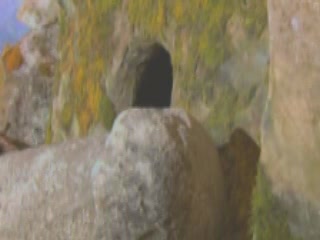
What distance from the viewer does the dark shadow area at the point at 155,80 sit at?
220 centimetres

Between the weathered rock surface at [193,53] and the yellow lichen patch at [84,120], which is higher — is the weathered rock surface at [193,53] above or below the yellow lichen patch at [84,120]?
above

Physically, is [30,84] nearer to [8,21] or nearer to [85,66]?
[8,21]

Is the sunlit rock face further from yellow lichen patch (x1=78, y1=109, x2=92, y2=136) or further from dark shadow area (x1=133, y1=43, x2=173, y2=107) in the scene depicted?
dark shadow area (x1=133, y1=43, x2=173, y2=107)

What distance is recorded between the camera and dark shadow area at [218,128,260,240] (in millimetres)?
1674

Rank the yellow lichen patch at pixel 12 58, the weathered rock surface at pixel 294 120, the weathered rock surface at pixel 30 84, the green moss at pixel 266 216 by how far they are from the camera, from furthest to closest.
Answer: the yellow lichen patch at pixel 12 58
the weathered rock surface at pixel 30 84
the green moss at pixel 266 216
the weathered rock surface at pixel 294 120

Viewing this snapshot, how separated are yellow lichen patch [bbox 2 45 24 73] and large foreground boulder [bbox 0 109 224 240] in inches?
64.7

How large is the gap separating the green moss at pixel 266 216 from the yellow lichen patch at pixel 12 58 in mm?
1943

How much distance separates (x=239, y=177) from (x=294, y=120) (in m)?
0.47

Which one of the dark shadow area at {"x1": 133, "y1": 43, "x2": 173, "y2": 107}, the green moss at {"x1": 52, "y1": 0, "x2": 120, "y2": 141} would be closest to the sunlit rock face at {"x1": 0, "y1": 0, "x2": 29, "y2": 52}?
the green moss at {"x1": 52, "y1": 0, "x2": 120, "y2": 141}

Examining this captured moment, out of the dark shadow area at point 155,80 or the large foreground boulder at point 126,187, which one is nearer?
the large foreground boulder at point 126,187

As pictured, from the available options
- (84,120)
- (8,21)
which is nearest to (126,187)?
(84,120)

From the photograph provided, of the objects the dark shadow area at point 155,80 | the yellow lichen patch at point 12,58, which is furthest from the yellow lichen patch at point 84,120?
the yellow lichen patch at point 12,58

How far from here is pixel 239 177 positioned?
68.4 inches

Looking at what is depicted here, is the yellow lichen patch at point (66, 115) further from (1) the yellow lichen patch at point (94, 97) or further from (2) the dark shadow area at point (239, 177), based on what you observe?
(2) the dark shadow area at point (239, 177)
